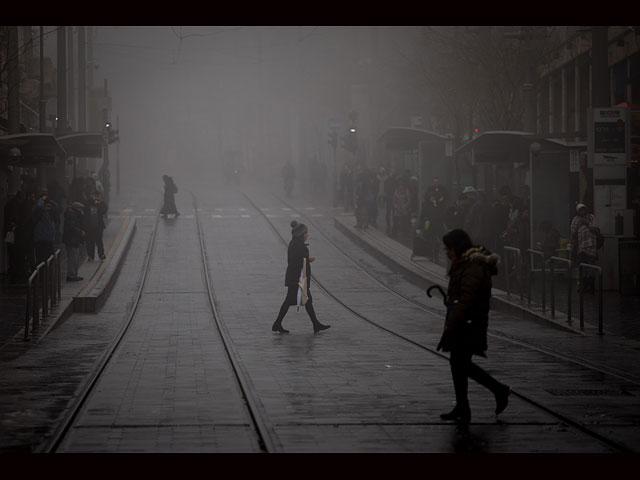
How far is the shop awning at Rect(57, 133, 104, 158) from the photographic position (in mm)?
33688

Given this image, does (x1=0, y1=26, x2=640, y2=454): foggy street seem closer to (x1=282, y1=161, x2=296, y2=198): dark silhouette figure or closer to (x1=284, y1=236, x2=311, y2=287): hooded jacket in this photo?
(x1=284, y1=236, x2=311, y2=287): hooded jacket

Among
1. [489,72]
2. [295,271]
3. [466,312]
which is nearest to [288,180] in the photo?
[489,72]

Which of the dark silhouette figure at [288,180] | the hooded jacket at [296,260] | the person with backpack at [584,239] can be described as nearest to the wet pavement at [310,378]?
the hooded jacket at [296,260]

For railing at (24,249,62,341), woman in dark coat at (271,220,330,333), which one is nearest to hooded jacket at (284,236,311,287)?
woman in dark coat at (271,220,330,333)

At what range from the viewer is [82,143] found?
114 ft

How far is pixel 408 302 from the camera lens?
82.4 ft

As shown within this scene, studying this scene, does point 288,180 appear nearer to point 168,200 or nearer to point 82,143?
point 168,200

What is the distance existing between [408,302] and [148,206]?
96.8 feet

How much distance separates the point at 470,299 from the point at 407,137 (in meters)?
28.8

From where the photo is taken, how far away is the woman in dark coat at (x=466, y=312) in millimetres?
11094

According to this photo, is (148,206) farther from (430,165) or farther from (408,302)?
(408,302)

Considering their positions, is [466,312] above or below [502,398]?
above

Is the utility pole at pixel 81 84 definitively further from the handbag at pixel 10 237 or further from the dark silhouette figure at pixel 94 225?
the handbag at pixel 10 237
